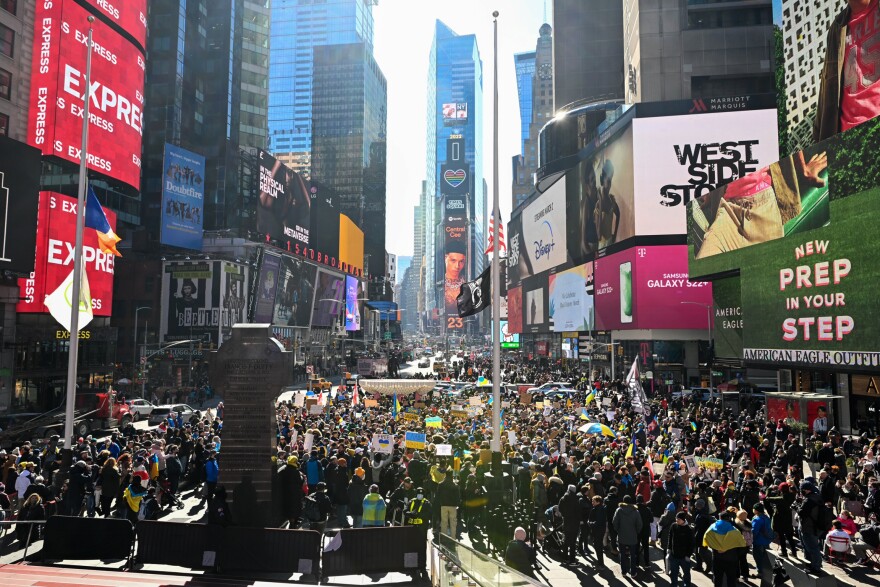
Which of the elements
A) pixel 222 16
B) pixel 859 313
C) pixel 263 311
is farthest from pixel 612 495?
pixel 222 16

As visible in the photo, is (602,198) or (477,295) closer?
(477,295)

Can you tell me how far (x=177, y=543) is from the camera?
467 inches

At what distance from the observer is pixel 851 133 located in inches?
1093

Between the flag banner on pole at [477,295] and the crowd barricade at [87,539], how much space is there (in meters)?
12.0

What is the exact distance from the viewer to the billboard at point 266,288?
82000 mm

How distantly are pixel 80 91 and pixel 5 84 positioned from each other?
24.6 feet

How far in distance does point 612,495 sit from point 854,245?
20.9 m

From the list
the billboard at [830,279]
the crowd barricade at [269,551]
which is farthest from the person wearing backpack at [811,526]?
the billboard at [830,279]

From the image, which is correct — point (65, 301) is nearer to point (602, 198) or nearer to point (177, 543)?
point (177, 543)

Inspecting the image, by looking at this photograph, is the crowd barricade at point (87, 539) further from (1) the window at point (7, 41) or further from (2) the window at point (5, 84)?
(1) the window at point (7, 41)

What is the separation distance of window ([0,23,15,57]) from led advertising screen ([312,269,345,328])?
64050 millimetres

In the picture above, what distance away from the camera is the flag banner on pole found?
854 inches

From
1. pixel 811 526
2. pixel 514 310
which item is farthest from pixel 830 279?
pixel 514 310

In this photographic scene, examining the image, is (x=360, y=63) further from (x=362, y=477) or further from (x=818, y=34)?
(x=362, y=477)
